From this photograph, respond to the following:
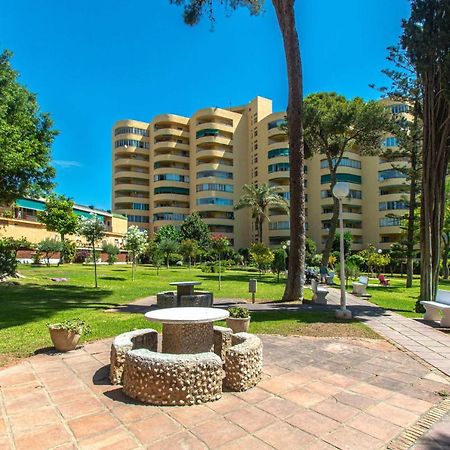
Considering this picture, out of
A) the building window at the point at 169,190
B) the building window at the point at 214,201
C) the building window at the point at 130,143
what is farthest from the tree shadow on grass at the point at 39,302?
the building window at the point at 130,143

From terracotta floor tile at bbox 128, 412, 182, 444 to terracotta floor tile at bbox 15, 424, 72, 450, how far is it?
25.6 inches

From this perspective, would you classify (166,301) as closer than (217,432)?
No

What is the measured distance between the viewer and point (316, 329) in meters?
8.70

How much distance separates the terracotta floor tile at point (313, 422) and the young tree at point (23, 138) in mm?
13152

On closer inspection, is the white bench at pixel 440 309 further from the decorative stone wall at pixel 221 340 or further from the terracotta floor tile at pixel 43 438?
the terracotta floor tile at pixel 43 438

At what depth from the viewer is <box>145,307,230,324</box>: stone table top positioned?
5.00 metres

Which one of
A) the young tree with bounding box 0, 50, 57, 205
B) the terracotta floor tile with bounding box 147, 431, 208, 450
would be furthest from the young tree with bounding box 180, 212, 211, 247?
the terracotta floor tile with bounding box 147, 431, 208, 450

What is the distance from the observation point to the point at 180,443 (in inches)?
137

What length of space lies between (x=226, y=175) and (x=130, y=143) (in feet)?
64.9

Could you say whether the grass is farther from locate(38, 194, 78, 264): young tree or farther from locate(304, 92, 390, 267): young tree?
locate(38, 194, 78, 264): young tree

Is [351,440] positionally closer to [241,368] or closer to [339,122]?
[241,368]

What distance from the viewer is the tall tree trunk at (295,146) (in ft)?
→ 45.3

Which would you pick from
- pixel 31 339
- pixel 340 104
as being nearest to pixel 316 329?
pixel 31 339

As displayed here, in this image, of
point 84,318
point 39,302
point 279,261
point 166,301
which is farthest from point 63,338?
point 279,261
